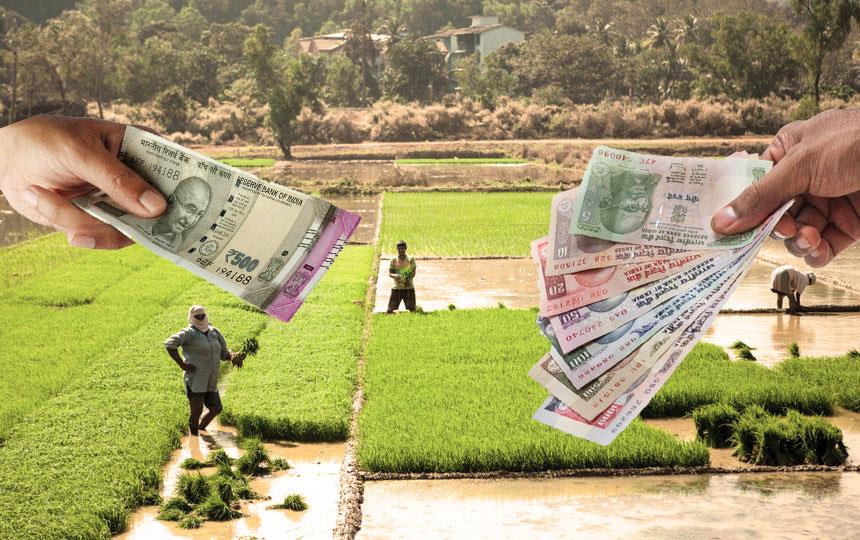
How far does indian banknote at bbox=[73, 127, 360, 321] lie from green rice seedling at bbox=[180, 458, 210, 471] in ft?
16.9

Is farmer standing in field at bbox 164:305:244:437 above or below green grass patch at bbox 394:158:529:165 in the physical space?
below

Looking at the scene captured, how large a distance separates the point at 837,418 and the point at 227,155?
1768 inches

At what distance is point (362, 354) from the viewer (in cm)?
1240

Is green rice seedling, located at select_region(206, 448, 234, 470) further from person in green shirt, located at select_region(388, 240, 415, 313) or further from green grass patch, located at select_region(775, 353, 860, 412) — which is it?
person in green shirt, located at select_region(388, 240, 415, 313)

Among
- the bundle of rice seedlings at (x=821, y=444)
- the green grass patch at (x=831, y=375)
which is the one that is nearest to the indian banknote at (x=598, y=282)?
the bundle of rice seedlings at (x=821, y=444)

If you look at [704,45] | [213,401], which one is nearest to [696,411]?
[213,401]

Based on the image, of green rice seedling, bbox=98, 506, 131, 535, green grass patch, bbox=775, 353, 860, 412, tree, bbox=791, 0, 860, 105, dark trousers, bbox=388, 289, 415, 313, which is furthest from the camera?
tree, bbox=791, 0, 860, 105

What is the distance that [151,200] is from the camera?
3.46 m

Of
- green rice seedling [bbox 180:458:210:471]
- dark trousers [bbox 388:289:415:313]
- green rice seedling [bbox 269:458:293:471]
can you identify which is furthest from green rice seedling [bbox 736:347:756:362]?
green rice seedling [bbox 180:458:210:471]

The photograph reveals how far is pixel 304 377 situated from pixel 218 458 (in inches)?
104

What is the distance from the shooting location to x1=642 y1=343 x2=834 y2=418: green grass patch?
1013cm

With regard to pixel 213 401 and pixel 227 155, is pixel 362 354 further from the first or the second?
pixel 227 155

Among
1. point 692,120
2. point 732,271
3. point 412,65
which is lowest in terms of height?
point 732,271

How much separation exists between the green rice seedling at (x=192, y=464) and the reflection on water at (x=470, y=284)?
6.87m
